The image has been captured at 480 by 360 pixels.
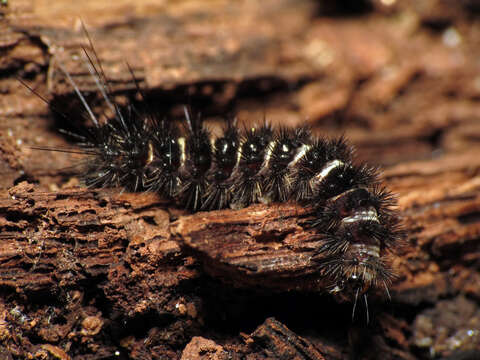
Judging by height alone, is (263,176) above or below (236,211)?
above

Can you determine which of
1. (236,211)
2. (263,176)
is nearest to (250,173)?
(263,176)

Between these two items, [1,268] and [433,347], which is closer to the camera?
[1,268]

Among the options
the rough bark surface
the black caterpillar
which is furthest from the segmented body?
the rough bark surface

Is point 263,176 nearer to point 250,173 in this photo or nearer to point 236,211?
point 250,173

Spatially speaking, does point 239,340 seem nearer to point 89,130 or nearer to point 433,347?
point 433,347

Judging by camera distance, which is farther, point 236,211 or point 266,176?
point 266,176

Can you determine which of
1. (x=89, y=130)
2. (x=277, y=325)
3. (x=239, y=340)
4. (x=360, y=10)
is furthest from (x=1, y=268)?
(x=360, y=10)
